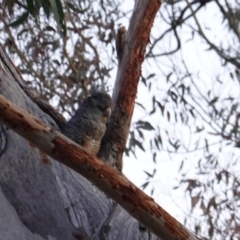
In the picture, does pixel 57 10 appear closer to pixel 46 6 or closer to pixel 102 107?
pixel 46 6

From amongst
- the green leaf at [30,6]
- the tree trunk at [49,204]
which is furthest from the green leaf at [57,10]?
the tree trunk at [49,204]

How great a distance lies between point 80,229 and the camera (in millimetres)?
1424

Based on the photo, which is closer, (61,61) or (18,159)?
(18,159)

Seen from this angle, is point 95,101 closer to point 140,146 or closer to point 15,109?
point 15,109

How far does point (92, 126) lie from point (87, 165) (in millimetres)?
542

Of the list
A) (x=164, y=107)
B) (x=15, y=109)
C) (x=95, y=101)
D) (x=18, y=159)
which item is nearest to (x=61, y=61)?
(x=164, y=107)

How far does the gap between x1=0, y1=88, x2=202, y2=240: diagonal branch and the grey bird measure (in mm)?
470

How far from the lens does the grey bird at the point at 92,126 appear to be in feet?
5.67

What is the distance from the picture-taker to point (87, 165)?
48.1 inches

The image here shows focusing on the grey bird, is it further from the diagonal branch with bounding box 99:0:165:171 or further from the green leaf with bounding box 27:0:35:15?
the green leaf with bounding box 27:0:35:15

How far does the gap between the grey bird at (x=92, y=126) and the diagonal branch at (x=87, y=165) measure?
1.54ft

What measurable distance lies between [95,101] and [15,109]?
604 mm

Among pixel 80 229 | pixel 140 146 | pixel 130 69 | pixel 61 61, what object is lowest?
pixel 80 229

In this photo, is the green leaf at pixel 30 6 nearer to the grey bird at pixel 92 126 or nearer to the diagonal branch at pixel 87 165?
the grey bird at pixel 92 126
